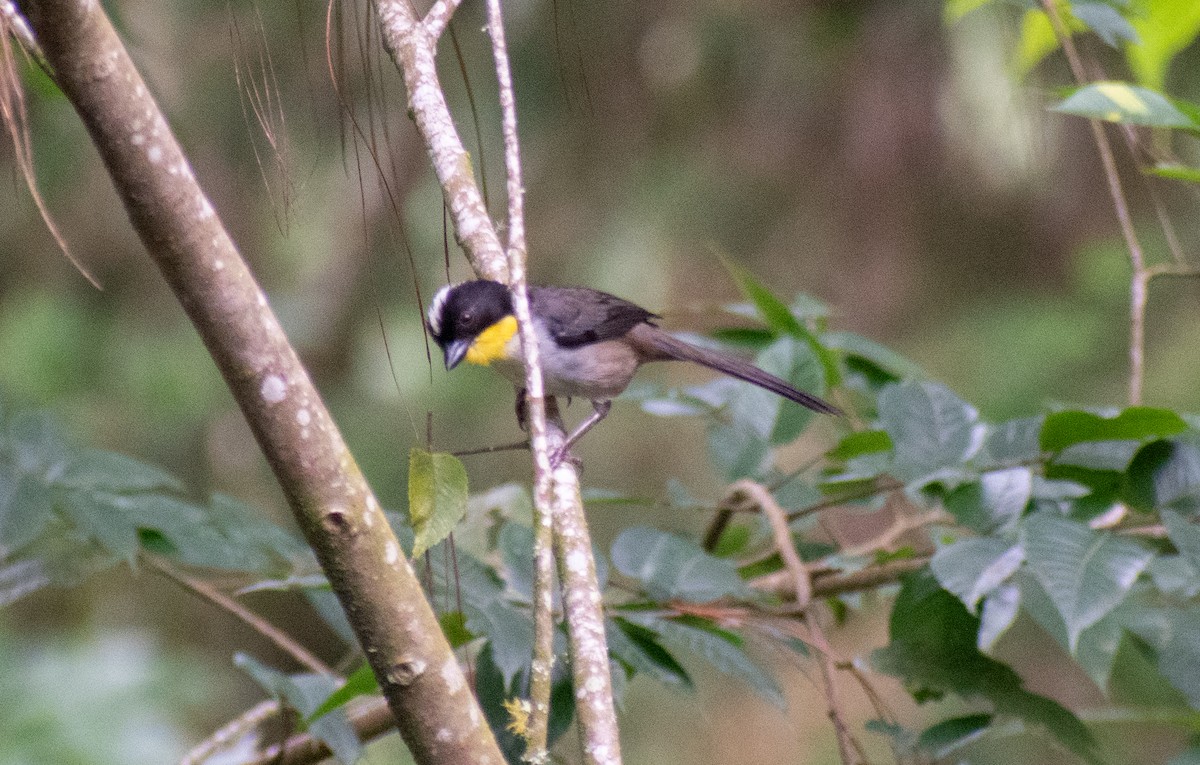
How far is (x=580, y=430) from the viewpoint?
312 centimetres

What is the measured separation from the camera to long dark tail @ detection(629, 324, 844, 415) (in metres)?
2.85

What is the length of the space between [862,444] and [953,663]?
496 mm

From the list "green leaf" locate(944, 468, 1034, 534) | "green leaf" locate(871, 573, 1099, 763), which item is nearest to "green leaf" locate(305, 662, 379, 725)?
"green leaf" locate(871, 573, 1099, 763)

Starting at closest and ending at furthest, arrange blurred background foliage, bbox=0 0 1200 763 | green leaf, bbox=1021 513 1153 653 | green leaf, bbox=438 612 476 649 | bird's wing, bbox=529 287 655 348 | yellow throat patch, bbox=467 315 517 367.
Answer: green leaf, bbox=1021 513 1153 653, green leaf, bbox=438 612 476 649, yellow throat patch, bbox=467 315 517 367, bird's wing, bbox=529 287 655 348, blurred background foliage, bbox=0 0 1200 763

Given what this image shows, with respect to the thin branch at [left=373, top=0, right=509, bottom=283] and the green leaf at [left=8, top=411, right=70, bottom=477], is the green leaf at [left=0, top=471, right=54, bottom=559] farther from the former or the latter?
the thin branch at [left=373, top=0, right=509, bottom=283]

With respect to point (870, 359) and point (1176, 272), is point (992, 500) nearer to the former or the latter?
point (1176, 272)

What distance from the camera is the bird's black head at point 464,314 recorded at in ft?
10.7

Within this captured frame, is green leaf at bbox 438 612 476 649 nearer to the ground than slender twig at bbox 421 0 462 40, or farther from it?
nearer to the ground

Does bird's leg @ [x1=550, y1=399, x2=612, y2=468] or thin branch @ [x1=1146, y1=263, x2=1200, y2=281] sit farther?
thin branch @ [x1=1146, y1=263, x2=1200, y2=281]

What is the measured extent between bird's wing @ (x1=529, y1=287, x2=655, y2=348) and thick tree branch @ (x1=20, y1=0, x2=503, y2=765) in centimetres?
228

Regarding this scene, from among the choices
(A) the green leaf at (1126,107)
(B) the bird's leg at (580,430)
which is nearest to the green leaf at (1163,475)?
(A) the green leaf at (1126,107)

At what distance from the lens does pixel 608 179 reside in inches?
245

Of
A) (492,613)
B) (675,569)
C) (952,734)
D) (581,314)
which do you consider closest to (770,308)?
(675,569)

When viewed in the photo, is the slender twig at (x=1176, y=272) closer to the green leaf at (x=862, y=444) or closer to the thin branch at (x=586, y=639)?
the green leaf at (x=862, y=444)
